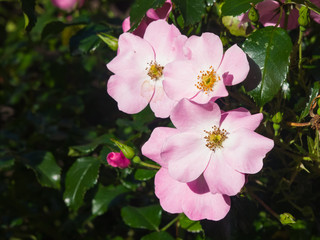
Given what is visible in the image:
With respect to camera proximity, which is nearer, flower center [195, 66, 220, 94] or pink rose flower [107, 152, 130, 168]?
flower center [195, 66, 220, 94]

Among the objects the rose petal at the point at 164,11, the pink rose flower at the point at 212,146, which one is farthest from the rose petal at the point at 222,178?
the rose petal at the point at 164,11

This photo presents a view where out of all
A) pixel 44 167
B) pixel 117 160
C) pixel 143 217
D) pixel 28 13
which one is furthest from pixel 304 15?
pixel 44 167

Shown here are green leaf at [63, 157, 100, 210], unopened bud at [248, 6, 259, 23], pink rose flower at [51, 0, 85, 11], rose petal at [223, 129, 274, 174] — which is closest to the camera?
rose petal at [223, 129, 274, 174]

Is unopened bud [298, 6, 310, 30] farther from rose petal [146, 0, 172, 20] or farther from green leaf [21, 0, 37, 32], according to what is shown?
green leaf [21, 0, 37, 32]

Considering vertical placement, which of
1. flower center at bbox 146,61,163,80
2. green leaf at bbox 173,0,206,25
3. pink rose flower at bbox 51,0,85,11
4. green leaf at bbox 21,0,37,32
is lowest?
pink rose flower at bbox 51,0,85,11

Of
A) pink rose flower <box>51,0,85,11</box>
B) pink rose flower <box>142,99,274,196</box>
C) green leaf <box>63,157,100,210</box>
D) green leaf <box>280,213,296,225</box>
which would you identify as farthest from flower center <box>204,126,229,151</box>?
pink rose flower <box>51,0,85,11</box>

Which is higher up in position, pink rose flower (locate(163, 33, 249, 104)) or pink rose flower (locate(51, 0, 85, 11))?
pink rose flower (locate(163, 33, 249, 104))

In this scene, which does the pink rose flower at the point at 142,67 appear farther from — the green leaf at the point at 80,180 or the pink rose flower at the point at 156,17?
the green leaf at the point at 80,180

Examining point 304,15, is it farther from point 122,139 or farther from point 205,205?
point 122,139

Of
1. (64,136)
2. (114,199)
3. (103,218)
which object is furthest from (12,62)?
(114,199)
